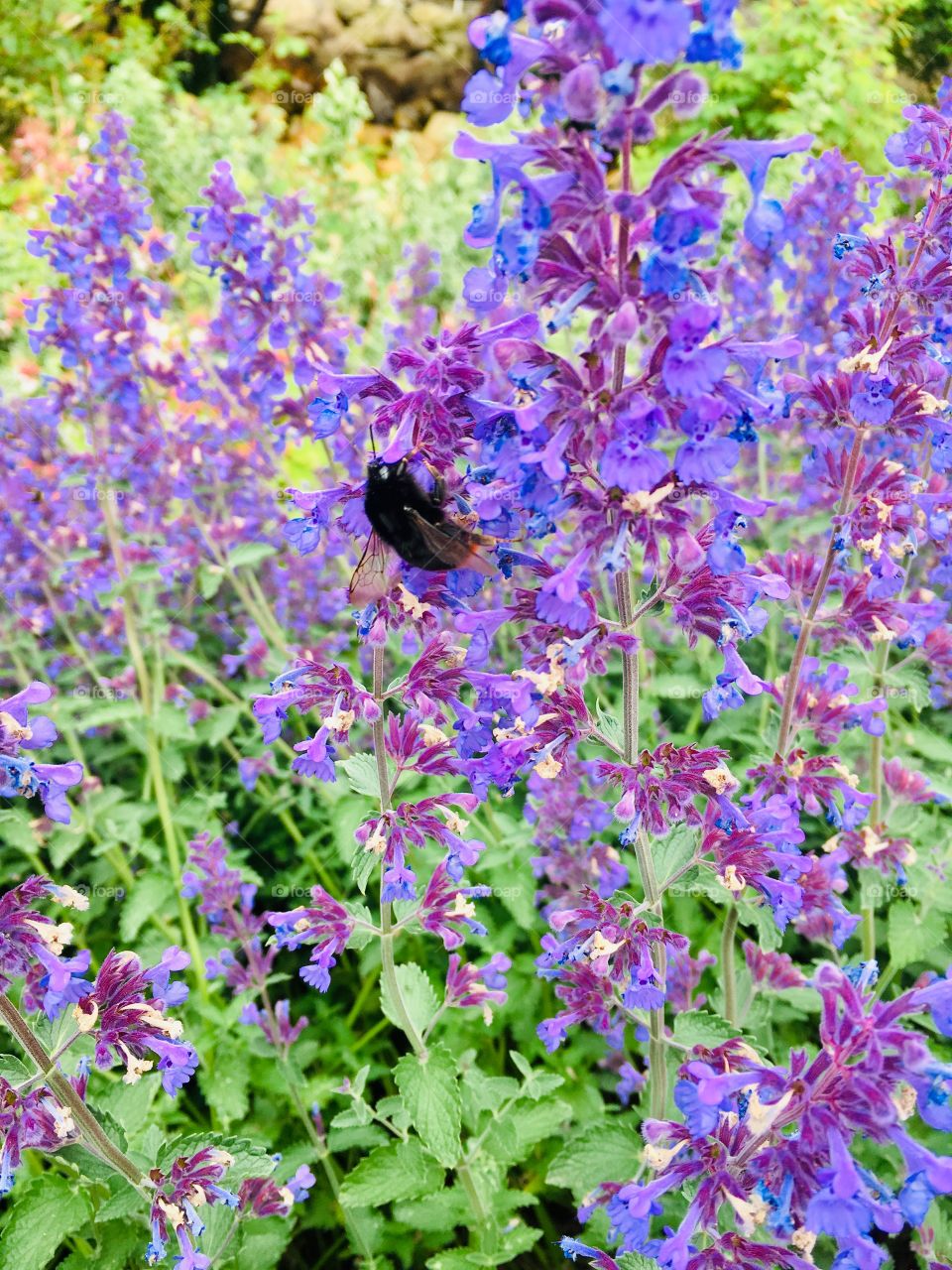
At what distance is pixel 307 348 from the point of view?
4.80 metres

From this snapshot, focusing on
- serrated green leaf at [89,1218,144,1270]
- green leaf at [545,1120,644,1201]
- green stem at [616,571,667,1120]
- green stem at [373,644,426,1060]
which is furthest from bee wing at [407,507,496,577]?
serrated green leaf at [89,1218,144,1270]

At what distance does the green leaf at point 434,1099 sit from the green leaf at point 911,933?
2.00m

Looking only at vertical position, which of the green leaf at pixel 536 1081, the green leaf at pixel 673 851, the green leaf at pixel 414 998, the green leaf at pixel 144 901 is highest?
the green leaf at pixel 673 851

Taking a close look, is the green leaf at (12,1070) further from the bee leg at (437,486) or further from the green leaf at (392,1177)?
the bee leg at (437,486)

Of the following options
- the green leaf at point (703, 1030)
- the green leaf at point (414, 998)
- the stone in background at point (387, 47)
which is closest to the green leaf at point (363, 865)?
the green leaf at point (414, 998)

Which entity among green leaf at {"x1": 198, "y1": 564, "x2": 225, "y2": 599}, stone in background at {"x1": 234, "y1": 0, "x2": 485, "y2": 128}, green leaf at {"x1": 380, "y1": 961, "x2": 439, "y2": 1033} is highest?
stone in background at {"x1": 234, "y1": 0, "x2": 485, "y2": 128}

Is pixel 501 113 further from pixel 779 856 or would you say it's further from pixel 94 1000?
pixel 94 1000

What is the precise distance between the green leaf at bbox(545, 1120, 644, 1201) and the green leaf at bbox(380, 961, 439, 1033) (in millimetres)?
598

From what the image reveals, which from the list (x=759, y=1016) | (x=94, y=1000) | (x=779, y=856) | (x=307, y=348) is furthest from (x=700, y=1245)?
(x=307, y=348)

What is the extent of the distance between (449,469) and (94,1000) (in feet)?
5.99

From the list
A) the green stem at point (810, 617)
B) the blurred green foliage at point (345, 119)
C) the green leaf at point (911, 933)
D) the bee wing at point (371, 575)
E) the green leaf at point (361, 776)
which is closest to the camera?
the bee wing at point (371, 575)

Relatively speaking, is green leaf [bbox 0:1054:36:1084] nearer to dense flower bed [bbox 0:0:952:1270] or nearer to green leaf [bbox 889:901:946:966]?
dense flower bed [bbox 0:0:952:1270]

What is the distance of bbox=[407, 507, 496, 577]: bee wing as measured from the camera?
2.38 metres

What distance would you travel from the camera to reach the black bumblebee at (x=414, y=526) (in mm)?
2391
